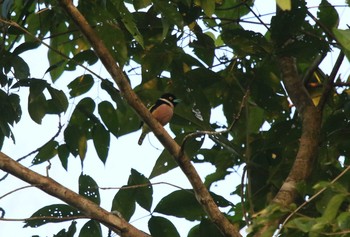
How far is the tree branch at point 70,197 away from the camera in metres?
3.92

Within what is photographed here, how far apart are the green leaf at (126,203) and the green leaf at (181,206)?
157 millimetres

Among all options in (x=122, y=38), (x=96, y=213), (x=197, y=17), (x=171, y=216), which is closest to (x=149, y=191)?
(x=171, y=216)

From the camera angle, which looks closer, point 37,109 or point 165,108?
point 37,109

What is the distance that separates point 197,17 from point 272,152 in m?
0.93

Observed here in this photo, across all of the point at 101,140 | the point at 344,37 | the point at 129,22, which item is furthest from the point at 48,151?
the point at 344,37

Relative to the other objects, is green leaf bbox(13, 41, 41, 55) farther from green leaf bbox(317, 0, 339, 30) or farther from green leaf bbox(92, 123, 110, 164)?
green leaf bbox(317, 0, 339, 30)

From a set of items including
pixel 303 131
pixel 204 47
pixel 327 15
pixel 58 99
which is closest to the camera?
pixel 58 99

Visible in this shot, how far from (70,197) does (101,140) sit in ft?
2.99

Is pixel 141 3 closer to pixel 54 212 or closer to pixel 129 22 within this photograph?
pixel 129 22

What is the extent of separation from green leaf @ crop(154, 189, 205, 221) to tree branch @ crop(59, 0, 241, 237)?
0.28 metres

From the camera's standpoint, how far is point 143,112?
13.2ft

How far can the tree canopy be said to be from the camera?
4.12 metres

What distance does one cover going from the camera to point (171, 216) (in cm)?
443

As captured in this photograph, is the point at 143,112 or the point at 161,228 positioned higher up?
the point at 143,112
